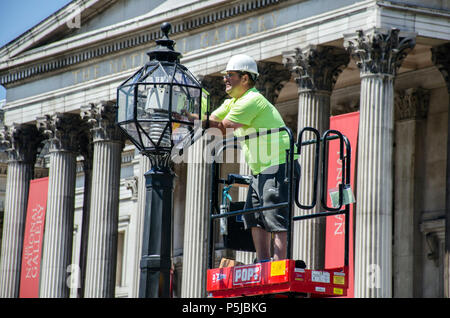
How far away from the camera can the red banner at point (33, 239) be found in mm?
46000

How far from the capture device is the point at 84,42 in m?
43.7

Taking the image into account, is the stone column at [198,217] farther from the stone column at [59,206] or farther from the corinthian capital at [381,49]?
the stone column at [59,206]

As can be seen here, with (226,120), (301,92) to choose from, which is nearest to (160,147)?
(226,120)

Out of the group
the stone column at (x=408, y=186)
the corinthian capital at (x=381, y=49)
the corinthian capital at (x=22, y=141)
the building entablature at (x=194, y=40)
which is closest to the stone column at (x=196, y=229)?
the building entablature at (x=194, y=40)

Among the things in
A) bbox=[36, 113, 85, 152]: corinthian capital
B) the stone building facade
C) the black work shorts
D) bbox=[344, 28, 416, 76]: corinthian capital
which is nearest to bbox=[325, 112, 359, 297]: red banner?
the stone building facade

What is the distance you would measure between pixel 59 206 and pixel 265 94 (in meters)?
12.1

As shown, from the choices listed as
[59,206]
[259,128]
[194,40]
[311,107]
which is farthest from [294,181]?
[59,206]

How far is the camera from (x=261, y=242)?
43.4 feet

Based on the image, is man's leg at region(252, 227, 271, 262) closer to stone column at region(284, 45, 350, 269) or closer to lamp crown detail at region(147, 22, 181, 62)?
lamp crown detail at region(147, 22, 181, 62)

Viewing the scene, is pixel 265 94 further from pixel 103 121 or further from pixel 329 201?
pixel 103 121

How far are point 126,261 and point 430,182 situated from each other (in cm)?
1880

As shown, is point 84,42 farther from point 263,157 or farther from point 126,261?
→ point 263,157

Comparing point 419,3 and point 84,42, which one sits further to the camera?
point 84,42
